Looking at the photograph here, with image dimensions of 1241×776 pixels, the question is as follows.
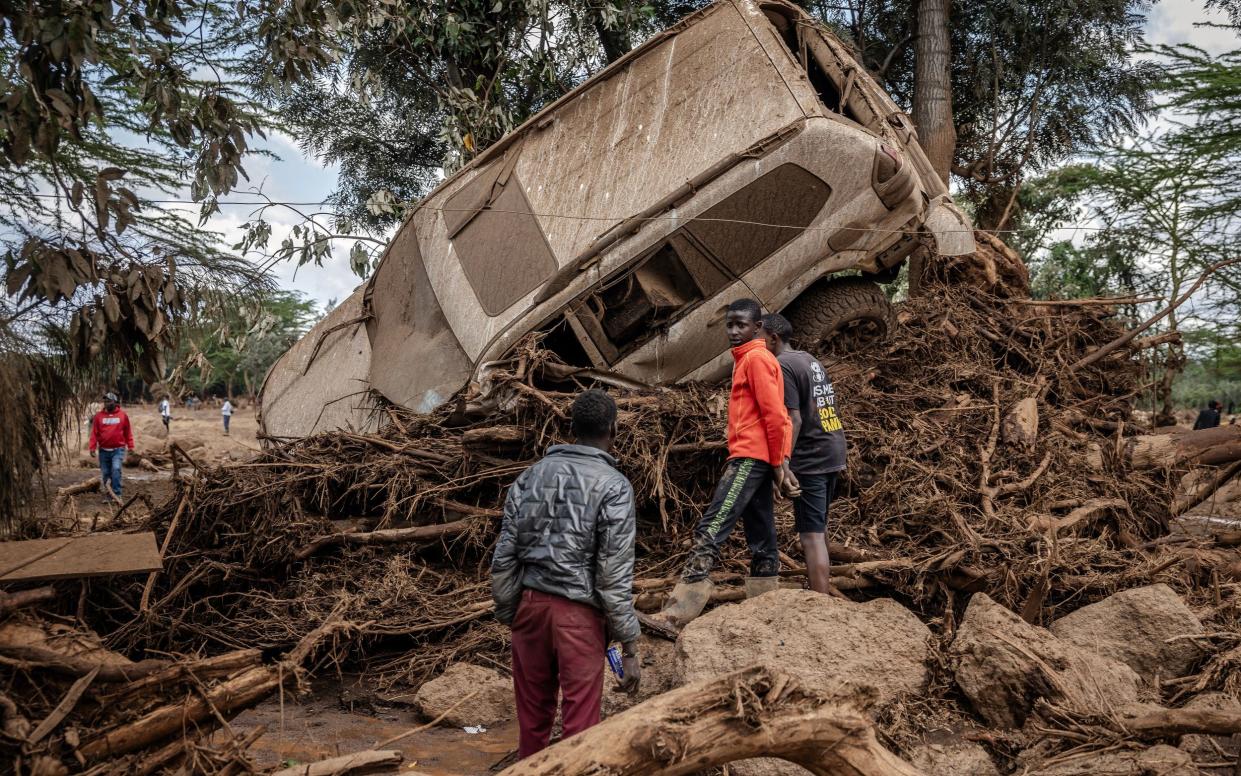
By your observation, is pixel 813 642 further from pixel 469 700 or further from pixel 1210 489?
pixel 1210 489

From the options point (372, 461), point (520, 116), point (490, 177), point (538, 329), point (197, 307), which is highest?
point (520, 116)

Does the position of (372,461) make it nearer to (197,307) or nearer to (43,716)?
(197,307)

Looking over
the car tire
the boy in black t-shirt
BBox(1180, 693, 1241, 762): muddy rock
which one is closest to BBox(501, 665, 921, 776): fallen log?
BBox(1180, 693, 1241, 762): muddy rock

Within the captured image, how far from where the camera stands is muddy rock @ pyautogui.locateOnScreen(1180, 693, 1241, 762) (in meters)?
3.45

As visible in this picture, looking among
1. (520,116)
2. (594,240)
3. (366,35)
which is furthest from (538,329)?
(366,35)

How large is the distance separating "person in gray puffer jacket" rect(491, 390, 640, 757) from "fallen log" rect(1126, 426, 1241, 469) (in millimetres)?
5066

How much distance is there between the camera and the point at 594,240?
5.81 m

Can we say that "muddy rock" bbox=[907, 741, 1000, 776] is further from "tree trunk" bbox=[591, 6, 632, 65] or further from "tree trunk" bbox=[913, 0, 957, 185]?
"tree trunk" bbox=[591, 6, 632, 65]

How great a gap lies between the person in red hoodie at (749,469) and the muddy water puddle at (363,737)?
1.10 m

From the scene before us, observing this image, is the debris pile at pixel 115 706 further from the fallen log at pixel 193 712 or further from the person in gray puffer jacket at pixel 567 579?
the person in gray puffer jacket at pixel 567 579

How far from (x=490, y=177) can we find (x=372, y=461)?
7.38 feet

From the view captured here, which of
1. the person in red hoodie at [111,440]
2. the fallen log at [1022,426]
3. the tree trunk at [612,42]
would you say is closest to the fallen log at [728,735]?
the fallen log at [1022,426]

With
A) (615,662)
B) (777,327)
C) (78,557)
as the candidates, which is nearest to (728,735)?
(615,662)

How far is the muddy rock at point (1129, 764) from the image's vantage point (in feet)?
10.1
